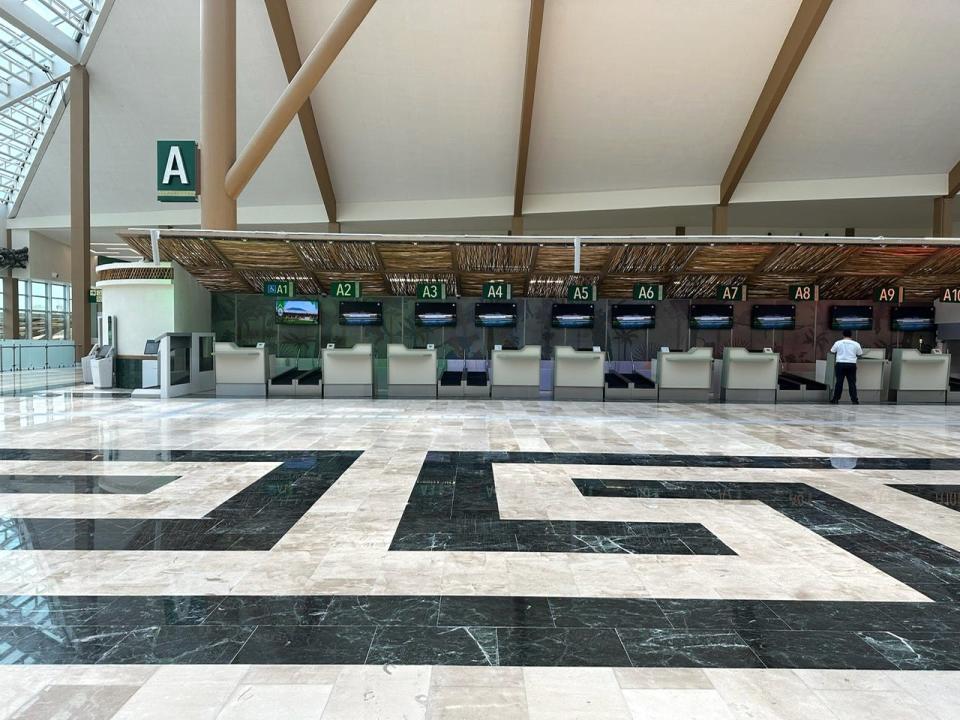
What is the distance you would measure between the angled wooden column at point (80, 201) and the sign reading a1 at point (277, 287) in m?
10.0

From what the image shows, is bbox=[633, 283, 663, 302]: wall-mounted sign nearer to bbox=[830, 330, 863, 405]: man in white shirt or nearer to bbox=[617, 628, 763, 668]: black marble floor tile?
bbox=[830, 330, 863, 405]: man in white shirt

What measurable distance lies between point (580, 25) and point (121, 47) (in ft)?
47.4

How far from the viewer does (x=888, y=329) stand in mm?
16031

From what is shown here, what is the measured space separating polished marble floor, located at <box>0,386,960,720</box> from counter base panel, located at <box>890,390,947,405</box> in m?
7.81

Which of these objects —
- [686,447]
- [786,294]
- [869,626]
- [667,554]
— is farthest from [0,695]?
[786,294]

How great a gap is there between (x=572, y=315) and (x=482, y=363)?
2966mm

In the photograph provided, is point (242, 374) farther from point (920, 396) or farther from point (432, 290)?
point (920, 396)

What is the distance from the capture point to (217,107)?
1366 cm

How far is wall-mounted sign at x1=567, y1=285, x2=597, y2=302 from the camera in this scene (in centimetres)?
1544

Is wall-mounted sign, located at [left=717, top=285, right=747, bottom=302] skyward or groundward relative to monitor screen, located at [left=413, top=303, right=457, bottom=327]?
skyward

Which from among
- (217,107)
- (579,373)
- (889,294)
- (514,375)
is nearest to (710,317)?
(889,294)

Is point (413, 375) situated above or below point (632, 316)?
below

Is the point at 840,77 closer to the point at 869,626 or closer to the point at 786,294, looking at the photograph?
the point at 786,294

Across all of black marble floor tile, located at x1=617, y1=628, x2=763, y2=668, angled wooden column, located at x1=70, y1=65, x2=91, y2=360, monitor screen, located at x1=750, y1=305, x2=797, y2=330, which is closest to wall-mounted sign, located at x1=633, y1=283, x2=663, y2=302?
monitor screen, located at x1=750, y1=305, x2=797, y2=330
